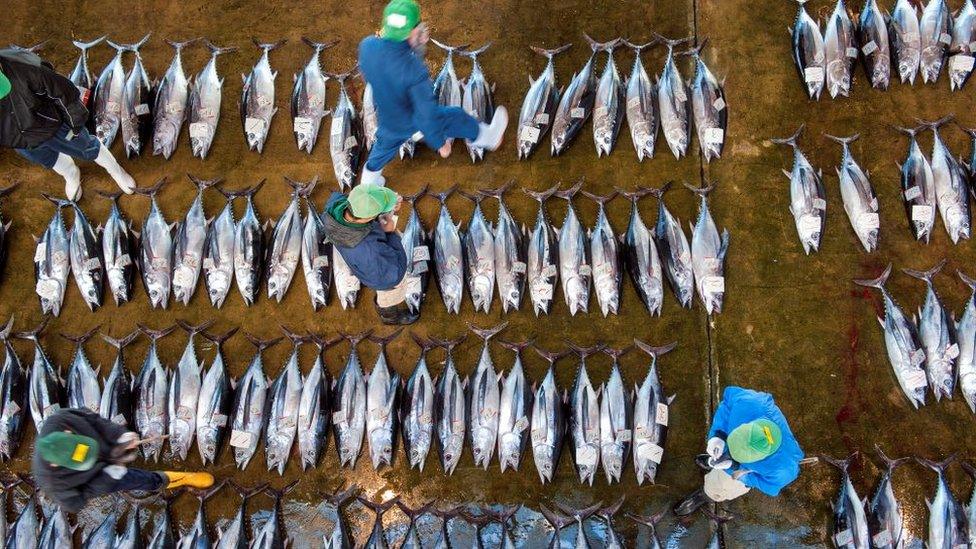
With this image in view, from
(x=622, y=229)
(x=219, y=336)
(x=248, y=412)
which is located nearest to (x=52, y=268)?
(x=219, y=336)

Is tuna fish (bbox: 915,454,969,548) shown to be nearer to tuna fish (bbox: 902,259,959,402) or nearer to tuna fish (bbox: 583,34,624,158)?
tuna fish (bbox: 902,259,959,402)

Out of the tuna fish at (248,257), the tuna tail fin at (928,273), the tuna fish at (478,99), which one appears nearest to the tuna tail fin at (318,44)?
the tuna fish at (478,99)

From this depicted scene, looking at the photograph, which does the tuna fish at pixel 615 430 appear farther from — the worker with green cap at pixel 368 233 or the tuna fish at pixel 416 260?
the worker with green cap at pixel 368 233

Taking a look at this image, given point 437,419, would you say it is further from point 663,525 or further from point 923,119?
point 923,119

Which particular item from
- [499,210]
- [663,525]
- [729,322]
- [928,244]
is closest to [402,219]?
[499,210]

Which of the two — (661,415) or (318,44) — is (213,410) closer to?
(318,44)

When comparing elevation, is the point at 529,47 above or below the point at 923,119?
above
